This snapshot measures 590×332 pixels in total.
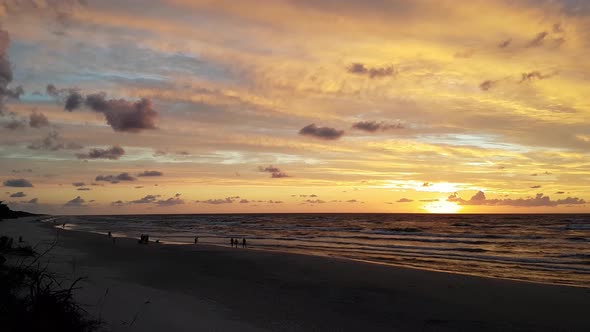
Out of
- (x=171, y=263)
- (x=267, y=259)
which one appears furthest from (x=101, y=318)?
(x=267, y=259)

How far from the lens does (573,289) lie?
15.5m

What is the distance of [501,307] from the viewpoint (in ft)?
40.9

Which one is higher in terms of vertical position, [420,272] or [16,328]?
[16,328]

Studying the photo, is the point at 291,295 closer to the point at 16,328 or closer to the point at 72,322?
the point at 72,322

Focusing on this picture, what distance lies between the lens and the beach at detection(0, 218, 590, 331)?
9.70 meters

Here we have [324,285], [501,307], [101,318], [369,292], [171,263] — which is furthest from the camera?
[171,263]

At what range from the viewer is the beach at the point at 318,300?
9.70 m

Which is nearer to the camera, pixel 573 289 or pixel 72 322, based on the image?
pixel 72 322

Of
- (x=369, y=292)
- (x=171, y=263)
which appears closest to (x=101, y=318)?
(x=369, y=292)

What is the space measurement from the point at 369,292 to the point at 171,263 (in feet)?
36.8

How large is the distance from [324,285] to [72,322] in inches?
397

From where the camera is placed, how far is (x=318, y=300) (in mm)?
12797

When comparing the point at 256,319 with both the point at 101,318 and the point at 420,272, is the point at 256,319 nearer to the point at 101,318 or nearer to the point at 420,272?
the point at 101,318

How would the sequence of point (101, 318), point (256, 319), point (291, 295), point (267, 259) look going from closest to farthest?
point (101, 318) < point (256, 319) < point (291, 295) < point (267, 259)
